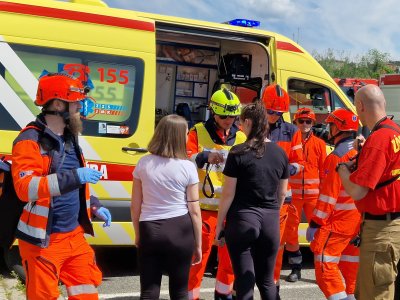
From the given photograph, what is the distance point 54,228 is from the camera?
11.2 ft

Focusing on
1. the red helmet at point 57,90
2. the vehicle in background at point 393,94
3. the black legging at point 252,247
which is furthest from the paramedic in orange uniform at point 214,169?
the vehicle in background at point 393,94

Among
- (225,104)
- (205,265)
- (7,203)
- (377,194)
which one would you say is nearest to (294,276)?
(205,265)

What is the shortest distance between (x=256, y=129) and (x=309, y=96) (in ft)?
10.1

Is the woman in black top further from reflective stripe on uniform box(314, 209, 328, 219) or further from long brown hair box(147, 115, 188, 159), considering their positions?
reflective stripe on uniform box(314, 209, 328, 219)

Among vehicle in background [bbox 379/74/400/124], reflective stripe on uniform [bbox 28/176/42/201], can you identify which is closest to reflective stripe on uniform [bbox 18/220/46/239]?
reflective stripe on uniform [bbox 28/176/42/201]

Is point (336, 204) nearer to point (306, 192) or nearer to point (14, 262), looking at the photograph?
point (306, 192)

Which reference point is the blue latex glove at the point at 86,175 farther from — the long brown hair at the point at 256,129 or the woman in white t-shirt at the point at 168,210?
the long brown hair at the point at 256,129

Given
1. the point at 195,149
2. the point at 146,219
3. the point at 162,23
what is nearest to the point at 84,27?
the point at 162,23

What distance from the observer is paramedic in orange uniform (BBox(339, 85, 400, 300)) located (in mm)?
3510

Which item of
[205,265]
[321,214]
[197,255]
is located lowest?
[205,265]

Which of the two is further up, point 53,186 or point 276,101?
point 276,101

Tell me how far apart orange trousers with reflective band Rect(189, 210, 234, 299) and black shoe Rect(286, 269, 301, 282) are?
1.58 m

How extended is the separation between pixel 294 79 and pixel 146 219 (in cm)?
357

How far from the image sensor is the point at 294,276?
626 cm
